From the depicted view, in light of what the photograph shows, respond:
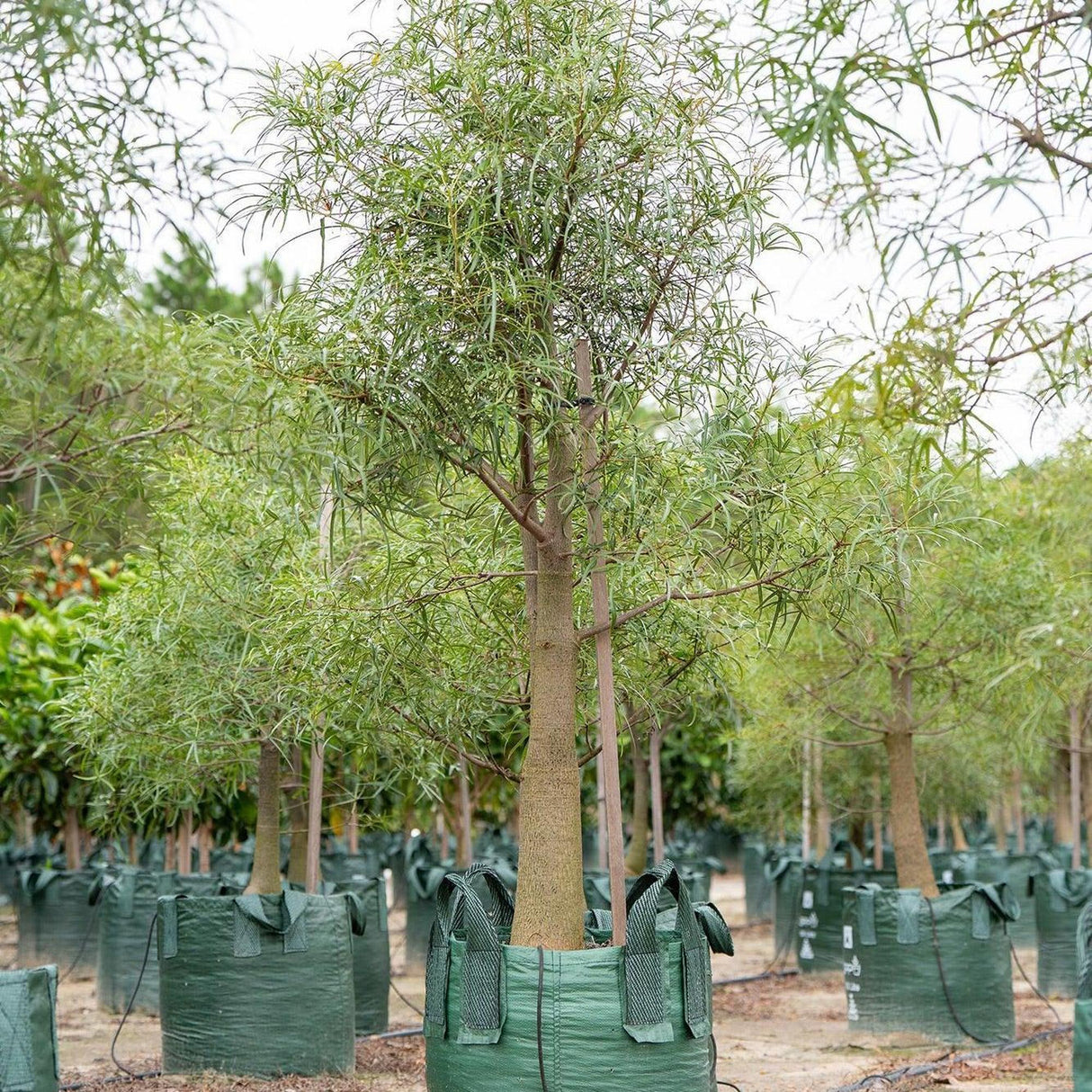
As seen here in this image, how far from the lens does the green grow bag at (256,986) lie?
725 cm

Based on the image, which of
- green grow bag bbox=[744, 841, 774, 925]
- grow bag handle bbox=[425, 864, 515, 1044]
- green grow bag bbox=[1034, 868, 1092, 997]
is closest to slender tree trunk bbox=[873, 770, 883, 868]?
green grow bag bbox=[744, 841, 774, 925]

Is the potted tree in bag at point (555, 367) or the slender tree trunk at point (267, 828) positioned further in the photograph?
the slender tree trunk at point (267, 828)

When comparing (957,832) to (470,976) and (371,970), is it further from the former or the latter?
(470,976)

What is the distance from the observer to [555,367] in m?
5.18

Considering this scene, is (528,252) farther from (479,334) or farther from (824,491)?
(824,491)

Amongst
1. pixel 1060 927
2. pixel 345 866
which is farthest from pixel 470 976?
pixel 345 866

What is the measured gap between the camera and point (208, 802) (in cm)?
1208

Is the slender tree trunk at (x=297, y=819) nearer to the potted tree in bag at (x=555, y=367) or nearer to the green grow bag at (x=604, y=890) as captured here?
the green grow bag at (x=604, y=890)

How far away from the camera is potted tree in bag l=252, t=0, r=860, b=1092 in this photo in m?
5.04

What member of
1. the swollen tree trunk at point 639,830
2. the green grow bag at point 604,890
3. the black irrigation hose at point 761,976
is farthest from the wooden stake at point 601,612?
the swollen tree trunk at point 639,830

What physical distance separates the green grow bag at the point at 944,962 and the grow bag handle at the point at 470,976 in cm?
457

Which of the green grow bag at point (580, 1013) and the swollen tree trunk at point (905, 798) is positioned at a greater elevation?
the swollen tree trunk at point (905, 798)

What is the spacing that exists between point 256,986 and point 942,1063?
12.7 feet

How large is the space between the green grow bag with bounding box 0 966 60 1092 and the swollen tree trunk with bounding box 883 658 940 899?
6.05 metres
